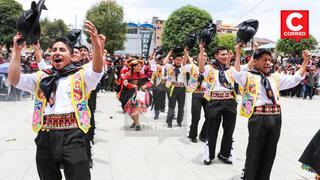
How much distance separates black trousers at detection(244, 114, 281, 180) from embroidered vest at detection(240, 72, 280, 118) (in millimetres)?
138

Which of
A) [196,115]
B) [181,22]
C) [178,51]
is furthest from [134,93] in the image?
[181,22]

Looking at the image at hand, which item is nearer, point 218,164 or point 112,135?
point 218,164

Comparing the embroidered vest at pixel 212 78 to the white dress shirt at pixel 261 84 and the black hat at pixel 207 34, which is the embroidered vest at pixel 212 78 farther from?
the white dress shirt at pixel 261 84

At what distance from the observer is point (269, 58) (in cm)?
458

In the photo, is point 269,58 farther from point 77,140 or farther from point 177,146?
point 177,146

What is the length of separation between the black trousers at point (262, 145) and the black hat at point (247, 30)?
979mm

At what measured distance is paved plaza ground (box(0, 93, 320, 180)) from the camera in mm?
5543

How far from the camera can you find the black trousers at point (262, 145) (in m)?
4.37

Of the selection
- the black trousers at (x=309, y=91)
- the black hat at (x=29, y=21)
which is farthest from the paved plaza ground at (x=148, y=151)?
the black trousers at (x=309, y=91)

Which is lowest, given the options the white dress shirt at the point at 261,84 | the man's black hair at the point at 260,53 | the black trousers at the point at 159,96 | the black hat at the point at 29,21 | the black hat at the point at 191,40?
the black trousers at the point at 159,96

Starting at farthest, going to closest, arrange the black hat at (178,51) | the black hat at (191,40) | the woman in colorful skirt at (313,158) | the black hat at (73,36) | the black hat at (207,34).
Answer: the black hat at (178,51)
the black hat at (191,40)
the black hat at (207,34)
the black hat at (73,36)
the woman in colorful skirt at (313,158)

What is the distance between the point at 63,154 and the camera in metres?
3.11

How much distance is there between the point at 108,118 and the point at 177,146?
394 cm

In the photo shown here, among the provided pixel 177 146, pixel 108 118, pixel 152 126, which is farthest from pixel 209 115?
pixel 108 118
